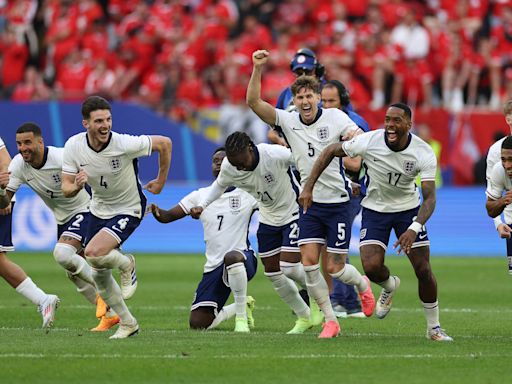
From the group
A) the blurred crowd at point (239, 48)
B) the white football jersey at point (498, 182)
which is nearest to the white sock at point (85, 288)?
the white football jersey at point (498, 182)

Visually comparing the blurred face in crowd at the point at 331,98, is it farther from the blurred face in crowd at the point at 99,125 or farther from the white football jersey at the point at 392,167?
the blurred face in crowd at the point at 99,125

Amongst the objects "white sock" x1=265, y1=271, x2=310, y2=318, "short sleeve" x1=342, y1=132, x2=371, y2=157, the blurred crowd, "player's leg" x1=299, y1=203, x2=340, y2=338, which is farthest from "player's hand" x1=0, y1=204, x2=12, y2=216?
the blurred crowd

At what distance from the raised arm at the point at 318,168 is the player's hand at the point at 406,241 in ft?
3.66

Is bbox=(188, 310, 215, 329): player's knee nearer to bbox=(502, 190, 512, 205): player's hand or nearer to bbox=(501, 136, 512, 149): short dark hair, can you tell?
bbox=(502, 190, 512, 205): player's hand

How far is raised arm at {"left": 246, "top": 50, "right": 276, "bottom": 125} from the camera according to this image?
41.8 feet

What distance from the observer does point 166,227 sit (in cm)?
2641

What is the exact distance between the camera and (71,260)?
14133mm

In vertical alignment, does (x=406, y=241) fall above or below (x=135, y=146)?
below

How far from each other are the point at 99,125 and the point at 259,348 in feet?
9.62

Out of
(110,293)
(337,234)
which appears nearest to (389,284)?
(337,234)

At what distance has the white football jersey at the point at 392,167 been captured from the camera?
1221 centimetres

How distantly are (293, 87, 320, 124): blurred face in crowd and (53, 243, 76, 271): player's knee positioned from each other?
3.18 meters

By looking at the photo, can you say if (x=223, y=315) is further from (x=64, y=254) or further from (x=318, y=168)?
(x=318, y=168)

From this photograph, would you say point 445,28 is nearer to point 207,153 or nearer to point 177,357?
point 207,153
